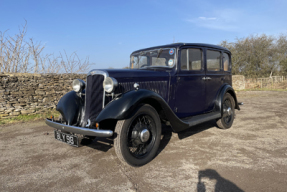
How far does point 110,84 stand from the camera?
293 cm

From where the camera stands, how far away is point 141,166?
2.94 m

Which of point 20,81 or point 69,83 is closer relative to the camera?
point 20,81

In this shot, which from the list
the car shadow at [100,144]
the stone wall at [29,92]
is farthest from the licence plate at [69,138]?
the stone wall at [29,92]

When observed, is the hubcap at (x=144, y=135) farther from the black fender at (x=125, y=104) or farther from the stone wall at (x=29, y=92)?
the stone wall at (x=29, y=92)

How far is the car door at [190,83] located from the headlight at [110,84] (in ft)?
4.47

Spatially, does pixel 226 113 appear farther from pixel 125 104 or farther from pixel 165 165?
pixel 125 104

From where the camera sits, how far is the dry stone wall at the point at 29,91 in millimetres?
6137

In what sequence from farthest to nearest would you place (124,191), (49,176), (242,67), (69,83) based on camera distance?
(242,67), (69,83), (49,176), (124,191)

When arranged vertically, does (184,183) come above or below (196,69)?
below

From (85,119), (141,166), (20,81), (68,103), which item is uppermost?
(20,81)

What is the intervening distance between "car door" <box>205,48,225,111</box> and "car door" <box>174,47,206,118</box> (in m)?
0.21

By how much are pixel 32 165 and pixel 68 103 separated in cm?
107

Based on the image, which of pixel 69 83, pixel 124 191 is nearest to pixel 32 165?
pixel 124 191

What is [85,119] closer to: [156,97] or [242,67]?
[156,97]
